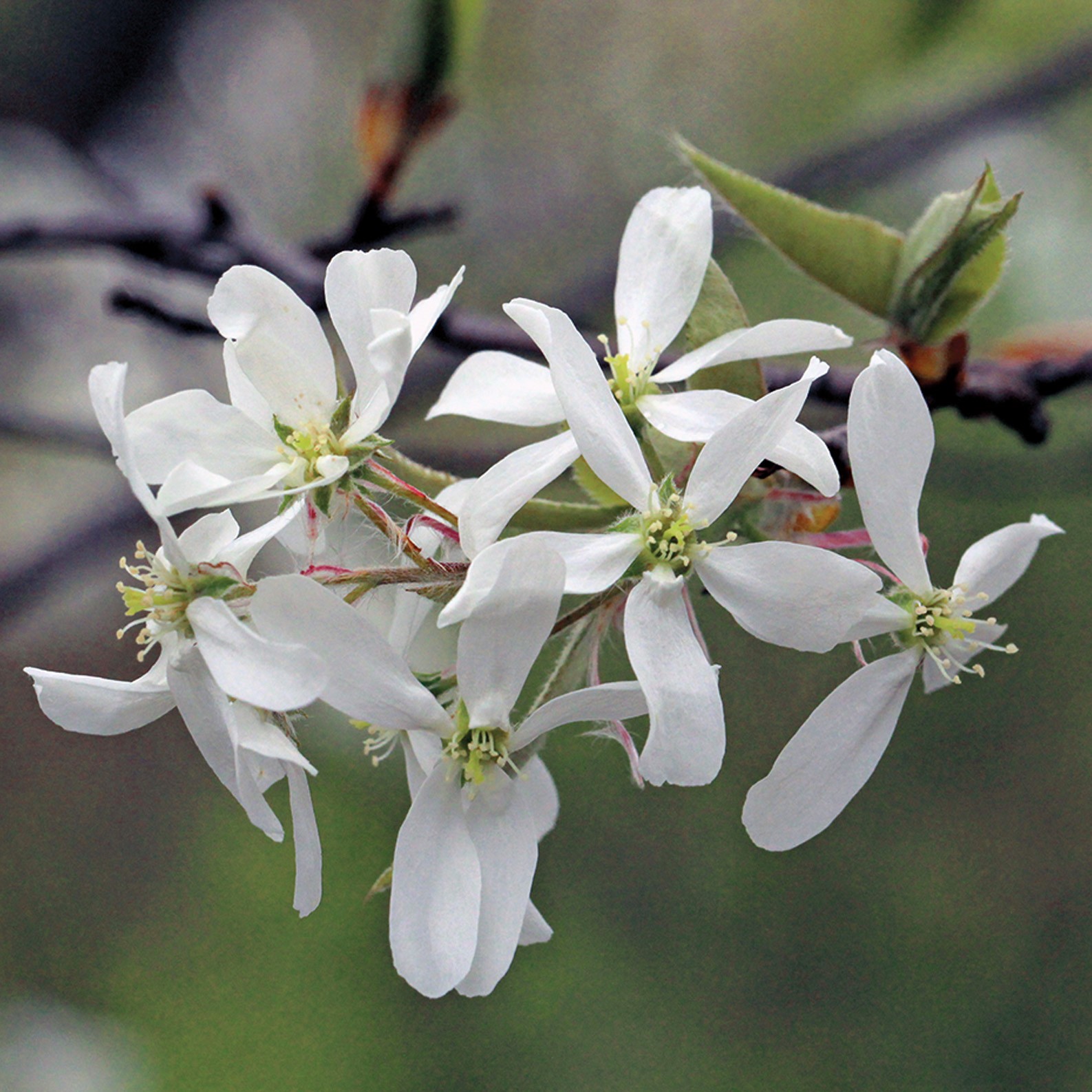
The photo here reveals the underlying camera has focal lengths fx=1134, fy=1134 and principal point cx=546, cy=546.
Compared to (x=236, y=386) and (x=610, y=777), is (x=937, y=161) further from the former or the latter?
(x=236, y=386)

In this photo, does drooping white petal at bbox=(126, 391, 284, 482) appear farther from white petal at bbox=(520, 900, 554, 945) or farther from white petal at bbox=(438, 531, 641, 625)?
white petal at bbox=(520, 900, 554, 945)

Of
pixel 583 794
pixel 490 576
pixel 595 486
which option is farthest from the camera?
pixel 583 794

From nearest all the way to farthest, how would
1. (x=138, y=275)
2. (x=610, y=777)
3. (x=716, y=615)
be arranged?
1. (x=716, y=615)
2. (x=610, y=777)
3. (x=138, y=275)

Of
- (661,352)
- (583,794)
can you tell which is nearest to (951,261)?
(661,352)

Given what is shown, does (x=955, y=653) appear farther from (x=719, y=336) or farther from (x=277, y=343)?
(x=277, y=343)

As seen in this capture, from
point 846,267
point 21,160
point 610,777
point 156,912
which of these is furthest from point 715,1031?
point 21,160
